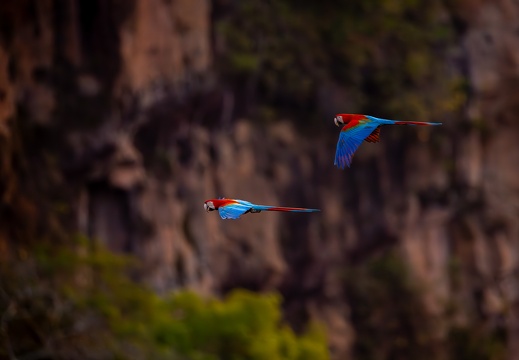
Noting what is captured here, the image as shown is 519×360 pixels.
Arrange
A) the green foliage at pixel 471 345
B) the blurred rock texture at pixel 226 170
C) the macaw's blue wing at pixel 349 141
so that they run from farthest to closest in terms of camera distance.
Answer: the green foliage at pixel 471 345 → the blurred rock texture at pixel 226 170 → the macaw's blue wing at pixel 349 141

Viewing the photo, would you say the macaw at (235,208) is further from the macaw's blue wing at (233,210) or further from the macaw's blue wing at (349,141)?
the macaw's blue wing at (349,141)

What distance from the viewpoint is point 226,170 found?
34.8m

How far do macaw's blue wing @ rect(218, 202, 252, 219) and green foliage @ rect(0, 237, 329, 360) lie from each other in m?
10.2

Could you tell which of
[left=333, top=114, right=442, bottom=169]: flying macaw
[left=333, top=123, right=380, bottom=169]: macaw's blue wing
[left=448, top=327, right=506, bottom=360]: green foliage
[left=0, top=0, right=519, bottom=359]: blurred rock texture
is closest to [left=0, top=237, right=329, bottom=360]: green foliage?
[left=0, top=0, right=519, bottom=359]: blurred rock texture

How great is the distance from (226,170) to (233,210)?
2238 centimetres

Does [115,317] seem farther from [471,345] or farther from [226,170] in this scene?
A: [471,345]

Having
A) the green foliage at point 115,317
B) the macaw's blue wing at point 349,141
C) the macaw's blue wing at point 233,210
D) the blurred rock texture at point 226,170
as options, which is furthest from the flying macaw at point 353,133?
the blurred rock texture at point 226,170

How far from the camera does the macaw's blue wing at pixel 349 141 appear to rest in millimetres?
12500

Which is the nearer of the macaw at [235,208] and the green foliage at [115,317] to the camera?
the macaw at [235,208]

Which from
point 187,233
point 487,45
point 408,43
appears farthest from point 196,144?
point 487,45

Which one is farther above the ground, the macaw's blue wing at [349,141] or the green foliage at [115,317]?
the macaw's blue wing at [349,141]

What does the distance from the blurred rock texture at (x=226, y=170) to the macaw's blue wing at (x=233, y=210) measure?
43.7 ft

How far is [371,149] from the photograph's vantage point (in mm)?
37719

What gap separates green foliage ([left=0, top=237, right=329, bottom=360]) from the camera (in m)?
23.4
